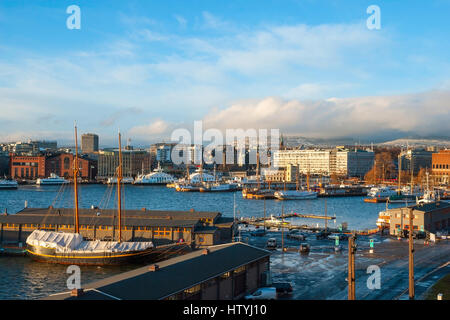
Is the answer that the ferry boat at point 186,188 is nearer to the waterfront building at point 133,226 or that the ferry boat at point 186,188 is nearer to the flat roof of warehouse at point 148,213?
the flat roof of warehouse at point 148,213

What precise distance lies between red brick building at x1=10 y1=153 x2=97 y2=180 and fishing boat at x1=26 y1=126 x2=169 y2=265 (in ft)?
290

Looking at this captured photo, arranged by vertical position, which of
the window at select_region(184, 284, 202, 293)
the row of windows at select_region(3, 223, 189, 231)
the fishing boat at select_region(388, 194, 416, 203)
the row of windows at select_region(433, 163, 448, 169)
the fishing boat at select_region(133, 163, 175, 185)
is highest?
the row of windows at select_region(433, 163, 448, 169)

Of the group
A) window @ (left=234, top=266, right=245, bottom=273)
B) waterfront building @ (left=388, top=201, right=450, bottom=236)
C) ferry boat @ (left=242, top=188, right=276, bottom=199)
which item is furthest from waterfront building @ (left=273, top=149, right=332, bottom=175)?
window @ (left=234, top=266, right=245, bottom=273)

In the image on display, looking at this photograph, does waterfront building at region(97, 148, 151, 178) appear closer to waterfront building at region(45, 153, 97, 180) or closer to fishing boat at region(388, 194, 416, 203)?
waterfront building at region(45, 153, 97, 180)

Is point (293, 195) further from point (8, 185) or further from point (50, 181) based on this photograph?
point (8, 185)

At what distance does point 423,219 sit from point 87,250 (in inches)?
657

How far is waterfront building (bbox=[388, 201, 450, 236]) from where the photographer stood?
24641mm

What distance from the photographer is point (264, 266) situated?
14359 millimetres

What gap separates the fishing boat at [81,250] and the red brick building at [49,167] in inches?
3485

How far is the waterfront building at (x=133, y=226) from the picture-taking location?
21484 millimetres

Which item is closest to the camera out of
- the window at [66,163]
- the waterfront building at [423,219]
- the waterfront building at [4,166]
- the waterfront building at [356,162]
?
the waterfront building at [423,219]

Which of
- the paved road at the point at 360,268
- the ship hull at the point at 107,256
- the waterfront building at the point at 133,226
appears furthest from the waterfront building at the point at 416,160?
the ship hull at the point at 107,256
